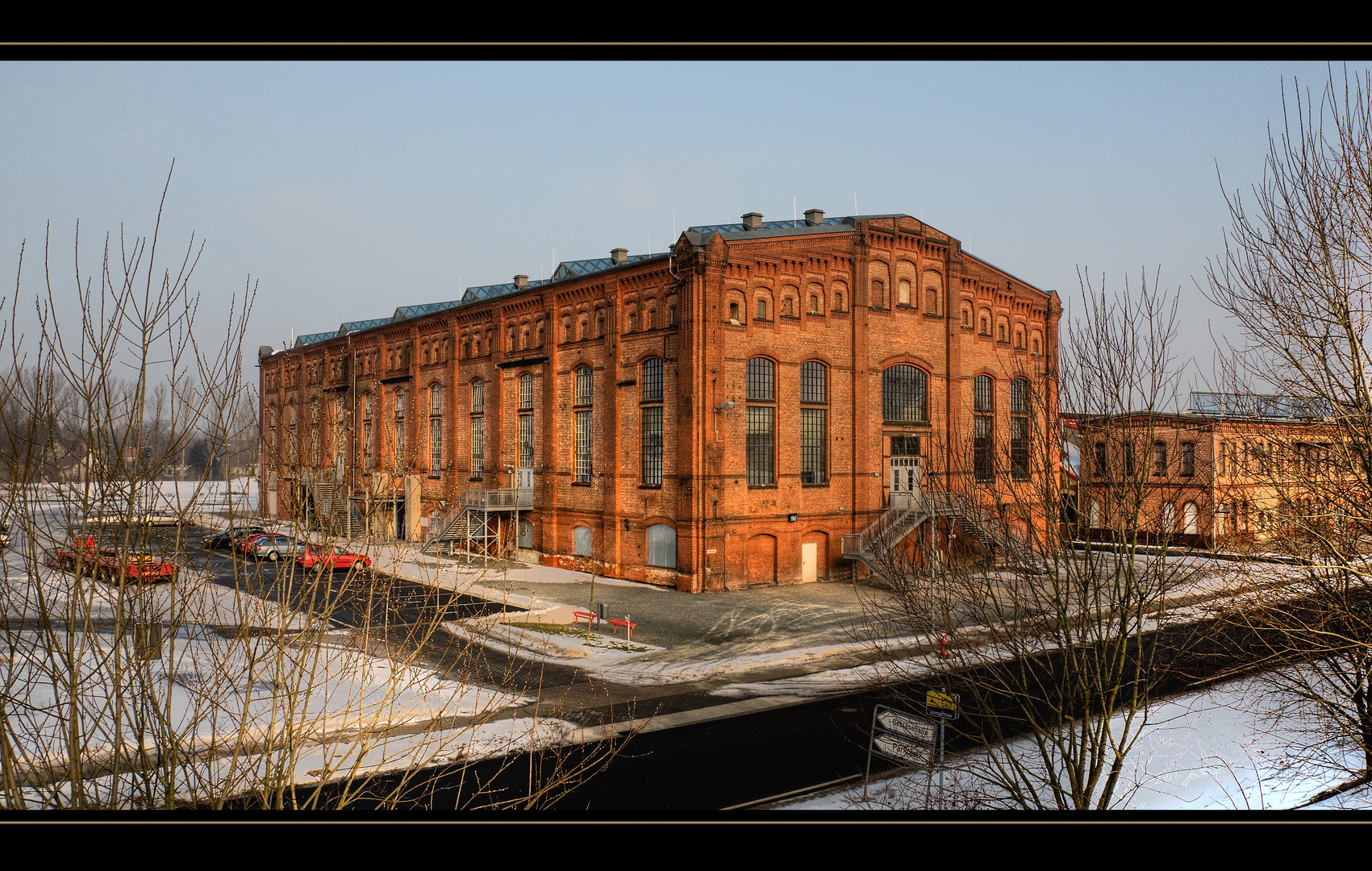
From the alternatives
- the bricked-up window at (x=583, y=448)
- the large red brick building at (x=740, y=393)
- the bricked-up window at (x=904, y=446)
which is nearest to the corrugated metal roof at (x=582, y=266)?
the large red brick building at (x=740, y=393)

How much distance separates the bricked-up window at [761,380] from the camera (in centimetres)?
2859

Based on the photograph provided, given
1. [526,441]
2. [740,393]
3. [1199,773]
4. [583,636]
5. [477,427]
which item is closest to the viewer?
[1199,773]

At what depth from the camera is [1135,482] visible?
7.80 meters

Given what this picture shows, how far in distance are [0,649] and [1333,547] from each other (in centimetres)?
1096

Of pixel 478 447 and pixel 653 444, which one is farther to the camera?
pixel 478 447

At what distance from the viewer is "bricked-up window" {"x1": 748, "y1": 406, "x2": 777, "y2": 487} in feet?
93.4

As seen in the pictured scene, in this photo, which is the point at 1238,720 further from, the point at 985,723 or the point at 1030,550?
the point at 1030,550

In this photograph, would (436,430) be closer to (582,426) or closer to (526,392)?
(526,392)

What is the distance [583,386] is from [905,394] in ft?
44.0

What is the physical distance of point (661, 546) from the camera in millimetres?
28875

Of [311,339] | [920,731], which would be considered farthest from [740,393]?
[311,339]
